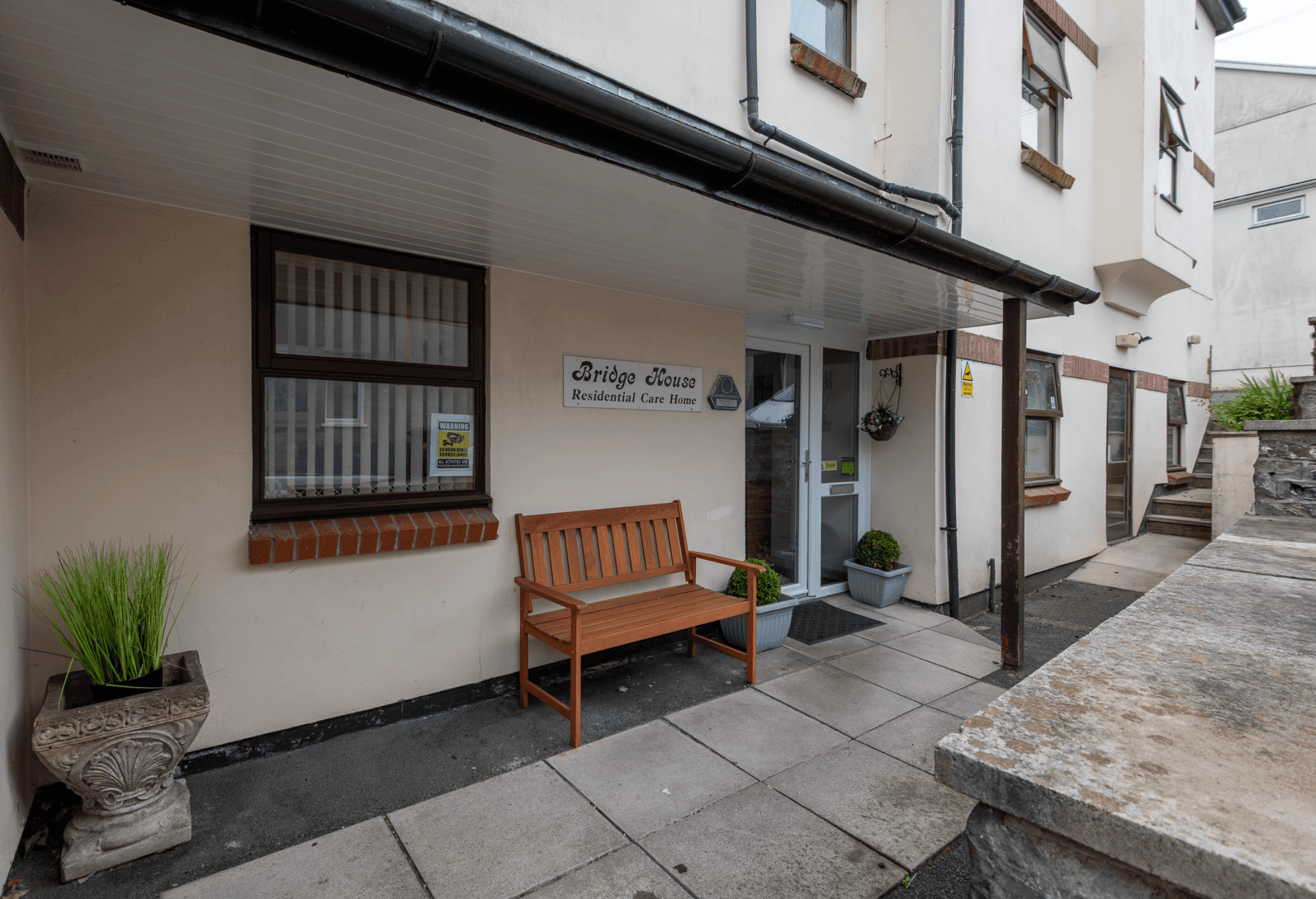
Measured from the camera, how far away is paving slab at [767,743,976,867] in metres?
2.45

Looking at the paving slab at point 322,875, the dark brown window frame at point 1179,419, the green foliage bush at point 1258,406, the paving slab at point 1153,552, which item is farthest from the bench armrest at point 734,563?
the dark brown window frame at point 1179,419

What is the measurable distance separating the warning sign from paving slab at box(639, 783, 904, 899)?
2209 mm

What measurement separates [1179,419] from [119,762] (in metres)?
12.9

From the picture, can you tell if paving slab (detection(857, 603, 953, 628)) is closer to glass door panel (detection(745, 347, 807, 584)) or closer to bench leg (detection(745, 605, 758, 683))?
glass door panel (detection(745, 347, 807, 584))

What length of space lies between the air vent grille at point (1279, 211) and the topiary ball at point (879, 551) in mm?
11800

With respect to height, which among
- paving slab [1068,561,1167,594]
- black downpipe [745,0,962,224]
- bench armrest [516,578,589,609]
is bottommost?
paving slab [1068,561,1167,594]

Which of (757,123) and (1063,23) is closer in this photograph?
(757,123)

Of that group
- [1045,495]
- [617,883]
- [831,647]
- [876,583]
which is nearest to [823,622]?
[831,647]

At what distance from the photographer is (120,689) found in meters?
2.29

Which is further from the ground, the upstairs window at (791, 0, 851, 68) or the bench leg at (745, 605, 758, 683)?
the upstairs window at (791, 0, 851, 68)

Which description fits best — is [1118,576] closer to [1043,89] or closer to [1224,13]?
[1043,89]

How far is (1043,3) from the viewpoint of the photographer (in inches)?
225

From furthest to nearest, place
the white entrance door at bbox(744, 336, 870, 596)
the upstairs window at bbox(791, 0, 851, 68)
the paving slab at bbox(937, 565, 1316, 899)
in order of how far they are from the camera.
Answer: the white entrance door at bbox(744, 336, 870, 596) < the upstairs window at bbox(791, 0, 851, 68) < the paving slab at bbox(937, 565, 1316, 899)

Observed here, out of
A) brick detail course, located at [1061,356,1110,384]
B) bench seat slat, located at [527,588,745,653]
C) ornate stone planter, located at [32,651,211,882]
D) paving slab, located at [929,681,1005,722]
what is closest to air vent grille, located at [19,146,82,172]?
ornate stone planter, located at [32,651,211,882]
